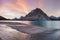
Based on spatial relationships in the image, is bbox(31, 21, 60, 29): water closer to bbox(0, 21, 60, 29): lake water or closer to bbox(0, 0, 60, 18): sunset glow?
bbox(0, 21, 60, 29): lake water

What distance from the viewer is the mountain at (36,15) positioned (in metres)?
1.78

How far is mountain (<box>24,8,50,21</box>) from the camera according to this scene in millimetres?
1775

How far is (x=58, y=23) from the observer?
1.77 m

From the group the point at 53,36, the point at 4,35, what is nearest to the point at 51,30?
the point at 53,36

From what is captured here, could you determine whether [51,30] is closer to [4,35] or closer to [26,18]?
[26,18]

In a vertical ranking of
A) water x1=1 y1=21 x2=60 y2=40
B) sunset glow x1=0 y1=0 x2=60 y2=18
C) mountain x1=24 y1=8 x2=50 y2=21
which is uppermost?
sunset glow x1=0 y1=0 x2=60 y2=18

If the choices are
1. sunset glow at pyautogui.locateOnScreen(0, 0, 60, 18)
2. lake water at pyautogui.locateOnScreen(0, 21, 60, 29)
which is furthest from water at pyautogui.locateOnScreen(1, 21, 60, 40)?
sunset glow at pyautogui.locateOnScreen(0, 0, 60, 18)

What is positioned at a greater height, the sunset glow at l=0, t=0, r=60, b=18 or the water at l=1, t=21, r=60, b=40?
the sunset glow at l=0, t=0, r=60, b=18

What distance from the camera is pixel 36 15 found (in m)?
1.78

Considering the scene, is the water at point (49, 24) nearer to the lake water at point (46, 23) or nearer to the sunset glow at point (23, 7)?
the lake water at point (46, 23)

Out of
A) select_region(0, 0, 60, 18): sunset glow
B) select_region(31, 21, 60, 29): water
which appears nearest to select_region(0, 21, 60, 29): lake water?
select_region(31, 21, 60, 29): water

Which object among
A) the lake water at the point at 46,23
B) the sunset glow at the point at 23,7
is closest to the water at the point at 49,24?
the lake water at the point at 46,23

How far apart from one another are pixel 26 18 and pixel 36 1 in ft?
0.92

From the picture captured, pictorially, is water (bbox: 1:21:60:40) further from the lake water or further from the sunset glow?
the sunset glow
